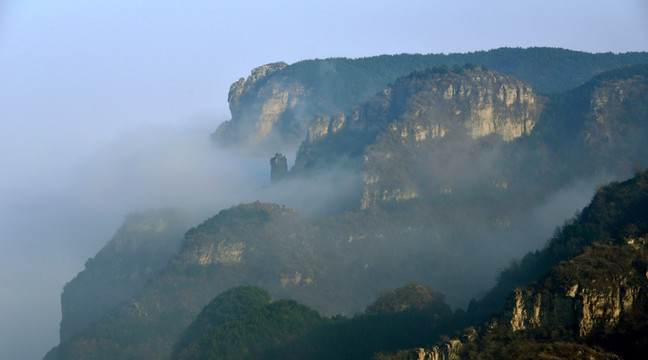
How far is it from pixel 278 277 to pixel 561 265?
92.0 metres

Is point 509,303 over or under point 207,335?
over

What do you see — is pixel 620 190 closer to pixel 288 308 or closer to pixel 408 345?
pixel 408 345

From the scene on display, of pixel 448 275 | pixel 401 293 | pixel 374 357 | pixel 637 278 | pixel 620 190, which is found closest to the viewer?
pixel 637 278

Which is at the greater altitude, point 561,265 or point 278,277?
point 561,265

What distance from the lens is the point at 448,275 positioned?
626ft

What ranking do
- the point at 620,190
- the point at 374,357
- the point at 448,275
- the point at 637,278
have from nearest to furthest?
the point at 637,278, the point at 374,357, the point at 620,190, the point at 448,275

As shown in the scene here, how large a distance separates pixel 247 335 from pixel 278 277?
48.5 metres

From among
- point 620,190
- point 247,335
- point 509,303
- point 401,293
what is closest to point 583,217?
point 620,190

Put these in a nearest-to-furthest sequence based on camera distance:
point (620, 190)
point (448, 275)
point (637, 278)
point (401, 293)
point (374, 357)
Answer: point (637, 278)
point (374, 357)
point (620, 190)
point (401, 293)
point (448, 275)

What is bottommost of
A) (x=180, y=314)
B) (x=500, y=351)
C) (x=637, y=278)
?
(x=180, y=314)

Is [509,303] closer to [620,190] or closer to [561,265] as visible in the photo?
[561,265]

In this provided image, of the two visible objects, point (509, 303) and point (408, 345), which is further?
point (408, 345)

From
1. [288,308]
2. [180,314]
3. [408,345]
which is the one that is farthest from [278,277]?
[408,345]

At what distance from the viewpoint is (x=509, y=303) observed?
109 meters
